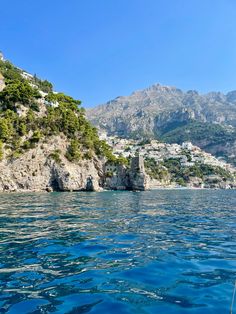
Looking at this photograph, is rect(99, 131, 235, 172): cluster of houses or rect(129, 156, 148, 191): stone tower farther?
rect(99, 131, 235, 172): cluster of houses

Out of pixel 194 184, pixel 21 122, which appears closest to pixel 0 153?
pixel 21 122

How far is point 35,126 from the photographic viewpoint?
64812 millimetres

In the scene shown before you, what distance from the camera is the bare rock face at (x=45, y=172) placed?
5575 centimetres

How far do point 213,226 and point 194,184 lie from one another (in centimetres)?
11910

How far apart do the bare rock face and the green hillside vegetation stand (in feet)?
4.63

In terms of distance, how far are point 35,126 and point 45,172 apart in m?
10.3

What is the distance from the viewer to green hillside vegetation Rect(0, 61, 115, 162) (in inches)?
2367

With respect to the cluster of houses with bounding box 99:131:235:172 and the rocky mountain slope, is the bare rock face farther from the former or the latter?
the cluster of houses with bounding box 99:131:235:172

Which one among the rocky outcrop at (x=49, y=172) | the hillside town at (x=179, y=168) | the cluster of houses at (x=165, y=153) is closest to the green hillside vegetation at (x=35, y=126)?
the rocky outcrop at (x=49, y=172)

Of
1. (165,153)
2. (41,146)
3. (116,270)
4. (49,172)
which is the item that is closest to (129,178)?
(49,172)

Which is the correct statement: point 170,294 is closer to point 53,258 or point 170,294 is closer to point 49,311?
point 49,311

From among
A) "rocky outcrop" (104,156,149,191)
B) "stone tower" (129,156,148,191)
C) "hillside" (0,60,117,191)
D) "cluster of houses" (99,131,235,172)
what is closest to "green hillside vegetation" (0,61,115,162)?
"hillside" (0,60,117,191)

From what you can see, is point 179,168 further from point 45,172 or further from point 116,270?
point 116,270

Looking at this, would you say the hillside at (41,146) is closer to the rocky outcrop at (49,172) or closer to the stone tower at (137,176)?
the rocky outcrop at (49,172)
